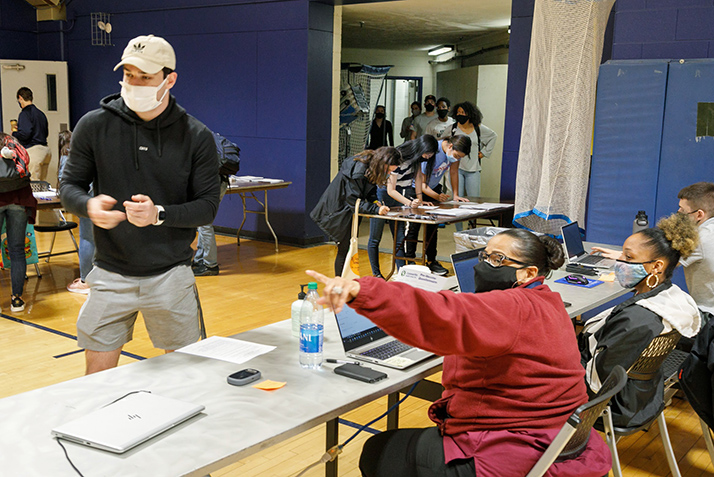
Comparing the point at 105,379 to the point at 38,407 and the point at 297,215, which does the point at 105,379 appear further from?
the point at 297,215

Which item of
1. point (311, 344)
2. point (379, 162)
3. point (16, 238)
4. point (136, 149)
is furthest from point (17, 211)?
point (311, 344)

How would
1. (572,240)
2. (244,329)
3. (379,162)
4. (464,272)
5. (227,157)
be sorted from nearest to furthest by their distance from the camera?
1. (464,272)
2. (572,240)
3. (244,329)
4. (379,162)
5. (227,157)

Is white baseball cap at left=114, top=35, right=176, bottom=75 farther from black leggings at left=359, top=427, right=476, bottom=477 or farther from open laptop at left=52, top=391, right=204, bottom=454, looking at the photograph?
black leggings at left=359, top=427, right=476, bottom=477

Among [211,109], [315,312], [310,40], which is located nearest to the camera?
[315,312]

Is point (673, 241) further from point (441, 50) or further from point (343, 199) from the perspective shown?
point (441, 50)

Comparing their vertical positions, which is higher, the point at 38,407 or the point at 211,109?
the point at 211,109

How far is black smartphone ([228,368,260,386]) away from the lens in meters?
2.05

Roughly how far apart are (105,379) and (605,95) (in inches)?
168

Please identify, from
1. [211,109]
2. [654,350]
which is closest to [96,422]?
[654,350]

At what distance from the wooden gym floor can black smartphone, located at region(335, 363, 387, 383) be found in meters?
0.95

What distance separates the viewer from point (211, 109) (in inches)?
Answer: 354

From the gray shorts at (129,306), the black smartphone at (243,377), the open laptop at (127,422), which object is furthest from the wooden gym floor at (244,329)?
the open laptop at (127,422)

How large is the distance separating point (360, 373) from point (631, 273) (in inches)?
55.6

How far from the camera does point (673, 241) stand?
2867 millimetres
